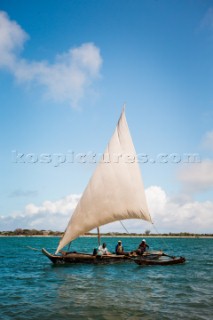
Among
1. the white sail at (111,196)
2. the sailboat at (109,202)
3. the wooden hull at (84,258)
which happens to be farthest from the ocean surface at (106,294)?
the white sail at (111,196)

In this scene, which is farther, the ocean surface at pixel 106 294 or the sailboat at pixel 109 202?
the sailboat at pixel 109 202

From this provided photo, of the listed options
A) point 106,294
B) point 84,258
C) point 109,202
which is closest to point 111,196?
point 109,202

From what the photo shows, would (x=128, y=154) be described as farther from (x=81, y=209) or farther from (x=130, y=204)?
(x=81, y=209)

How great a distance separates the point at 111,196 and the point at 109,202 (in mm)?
504

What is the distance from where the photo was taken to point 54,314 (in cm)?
1219

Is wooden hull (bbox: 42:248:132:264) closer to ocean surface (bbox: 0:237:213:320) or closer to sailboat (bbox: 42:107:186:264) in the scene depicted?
sailboat (bbox: 42:107:186:264)

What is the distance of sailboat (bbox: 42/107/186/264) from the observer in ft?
83.7

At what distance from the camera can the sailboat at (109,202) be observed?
25516 millimetres

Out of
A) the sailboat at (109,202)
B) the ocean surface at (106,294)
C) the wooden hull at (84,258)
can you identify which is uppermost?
the sailboat at (109,202)

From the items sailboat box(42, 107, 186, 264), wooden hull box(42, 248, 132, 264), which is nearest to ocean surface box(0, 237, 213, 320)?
wooden hull box(42, 248, 132, 264)

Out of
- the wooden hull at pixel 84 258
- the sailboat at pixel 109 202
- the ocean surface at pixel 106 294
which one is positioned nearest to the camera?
the ocean surface at pixel 106 294

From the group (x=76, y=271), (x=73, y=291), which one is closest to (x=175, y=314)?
(x=73, y=291)

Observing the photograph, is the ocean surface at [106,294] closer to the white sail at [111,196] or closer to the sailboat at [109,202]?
the sailboat at [109,202]

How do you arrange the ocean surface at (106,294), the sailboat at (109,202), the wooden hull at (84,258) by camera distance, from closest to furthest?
the ocean surface at (106,294) < the wooden hull at (84,258) < the sailboat at (109,202)
